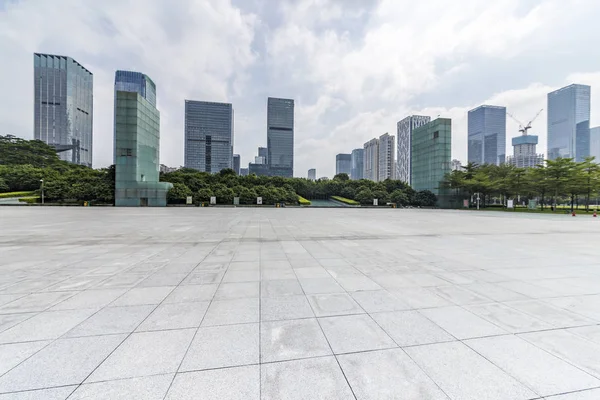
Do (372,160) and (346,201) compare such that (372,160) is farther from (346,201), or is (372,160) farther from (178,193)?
(178,193)

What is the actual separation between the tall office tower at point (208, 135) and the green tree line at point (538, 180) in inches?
4297

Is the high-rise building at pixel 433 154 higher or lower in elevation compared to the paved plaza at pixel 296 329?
higher

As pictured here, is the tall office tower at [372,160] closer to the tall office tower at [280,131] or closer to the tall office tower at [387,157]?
the tall office tower at [387,157]

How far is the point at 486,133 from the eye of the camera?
182m

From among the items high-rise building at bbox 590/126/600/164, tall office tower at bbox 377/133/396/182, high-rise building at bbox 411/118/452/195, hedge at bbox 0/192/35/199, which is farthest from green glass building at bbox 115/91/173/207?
high-rise building at bbox 590/126/600/164

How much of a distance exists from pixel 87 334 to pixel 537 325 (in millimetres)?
5423

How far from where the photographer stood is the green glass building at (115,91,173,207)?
35031 millimetres

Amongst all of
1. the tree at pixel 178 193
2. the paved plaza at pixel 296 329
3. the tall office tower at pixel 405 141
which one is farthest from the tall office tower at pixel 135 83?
the paved plaza at pixel 296 329

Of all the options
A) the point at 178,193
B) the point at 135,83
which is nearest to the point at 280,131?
the point at 135,83

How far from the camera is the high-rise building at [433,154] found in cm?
4494

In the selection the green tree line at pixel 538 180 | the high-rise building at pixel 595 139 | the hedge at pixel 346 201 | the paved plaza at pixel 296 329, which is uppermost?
the high-rise building at pixel 595 139

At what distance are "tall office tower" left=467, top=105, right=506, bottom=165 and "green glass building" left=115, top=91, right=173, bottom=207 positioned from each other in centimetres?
19832

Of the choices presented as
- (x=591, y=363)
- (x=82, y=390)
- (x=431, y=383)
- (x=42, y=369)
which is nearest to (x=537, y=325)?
(x=591, y=363)

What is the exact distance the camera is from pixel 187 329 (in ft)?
9.86
